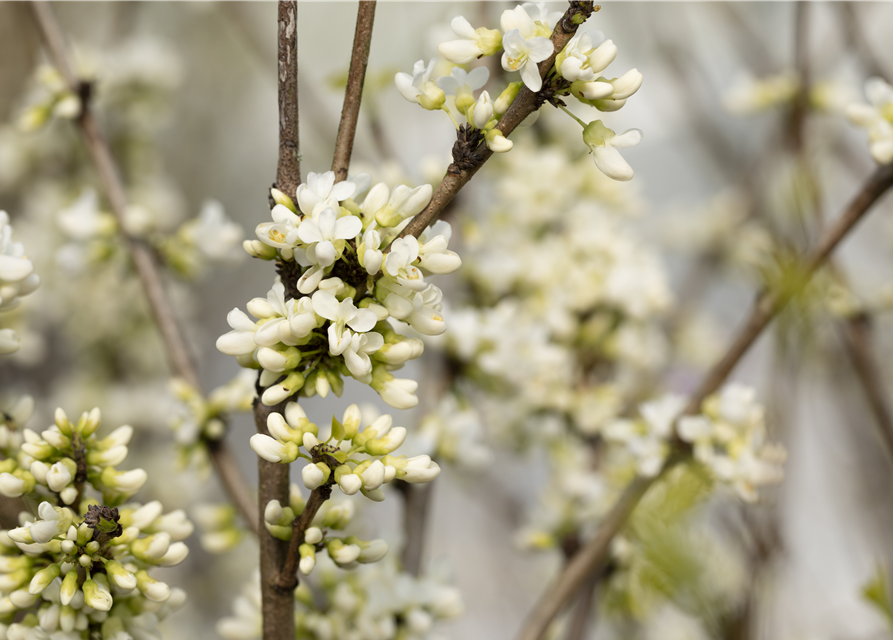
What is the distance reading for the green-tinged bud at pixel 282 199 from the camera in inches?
12.2

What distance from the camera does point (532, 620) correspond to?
50 centimetres

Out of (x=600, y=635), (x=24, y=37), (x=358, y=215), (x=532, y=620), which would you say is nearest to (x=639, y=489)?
(x=532, y=620)

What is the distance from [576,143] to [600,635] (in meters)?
0.90

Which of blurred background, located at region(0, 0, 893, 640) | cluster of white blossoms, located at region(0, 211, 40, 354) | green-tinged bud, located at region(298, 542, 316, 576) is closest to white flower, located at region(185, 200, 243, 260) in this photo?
blurred background, located at region(0, 0, 893, 640)

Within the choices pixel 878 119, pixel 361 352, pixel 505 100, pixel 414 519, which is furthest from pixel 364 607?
pixel 878 119

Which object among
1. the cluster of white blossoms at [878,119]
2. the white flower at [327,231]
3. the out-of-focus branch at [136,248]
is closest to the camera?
the white flower at [327,231]

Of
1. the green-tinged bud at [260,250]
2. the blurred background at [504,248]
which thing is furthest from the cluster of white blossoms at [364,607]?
the green-tinged bud at [260,250]

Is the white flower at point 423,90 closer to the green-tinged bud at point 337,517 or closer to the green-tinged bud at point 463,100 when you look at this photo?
the green-tinged bud at point 463,100

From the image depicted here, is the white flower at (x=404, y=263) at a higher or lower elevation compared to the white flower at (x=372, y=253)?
lower

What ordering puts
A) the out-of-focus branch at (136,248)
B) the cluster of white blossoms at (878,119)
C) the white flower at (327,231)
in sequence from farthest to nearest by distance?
1. the out-of-focus branch at (136,248)
2. the cluster of white blossoms at (878,119)
3. the white flower at (327,231)

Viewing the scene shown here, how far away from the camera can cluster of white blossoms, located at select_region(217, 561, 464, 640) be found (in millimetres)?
445

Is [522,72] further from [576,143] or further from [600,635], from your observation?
[600,635]

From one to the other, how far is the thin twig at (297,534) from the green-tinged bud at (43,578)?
0.10 meters

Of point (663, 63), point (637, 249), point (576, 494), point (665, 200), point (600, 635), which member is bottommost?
point (600, 635)
